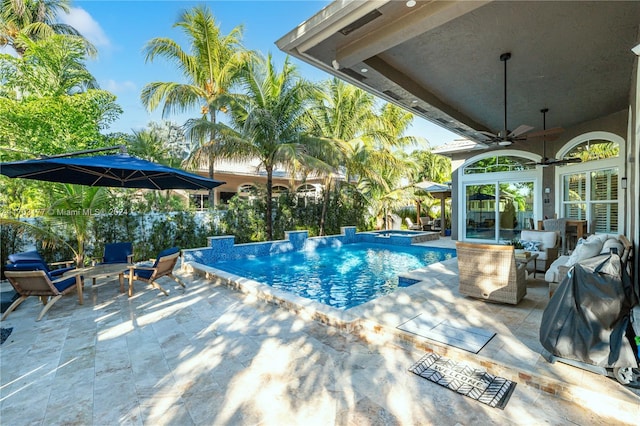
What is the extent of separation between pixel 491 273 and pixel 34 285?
6989 millimetres

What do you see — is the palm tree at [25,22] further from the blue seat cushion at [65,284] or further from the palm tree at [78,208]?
the blue seat cushion at [65,284]

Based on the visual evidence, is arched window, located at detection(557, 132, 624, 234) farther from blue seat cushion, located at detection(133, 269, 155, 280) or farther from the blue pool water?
blue seat cushion, located at detection(133, 269, 155, 280)

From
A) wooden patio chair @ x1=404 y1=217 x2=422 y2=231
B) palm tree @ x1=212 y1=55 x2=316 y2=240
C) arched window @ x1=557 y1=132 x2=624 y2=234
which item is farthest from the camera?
wooden patio chair @ x1=404 y1=217 x2=422 y2=231

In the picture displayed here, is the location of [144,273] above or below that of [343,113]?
below

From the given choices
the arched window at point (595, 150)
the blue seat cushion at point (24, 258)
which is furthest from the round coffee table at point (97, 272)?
the arched window at point (595, 150)

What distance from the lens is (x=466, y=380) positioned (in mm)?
→ 2836

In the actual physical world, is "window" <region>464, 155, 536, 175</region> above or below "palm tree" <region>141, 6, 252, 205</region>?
below

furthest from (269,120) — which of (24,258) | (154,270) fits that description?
(24,258)

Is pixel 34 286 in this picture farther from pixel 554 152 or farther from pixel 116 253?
pixel 554 152

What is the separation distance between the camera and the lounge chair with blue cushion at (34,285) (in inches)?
180

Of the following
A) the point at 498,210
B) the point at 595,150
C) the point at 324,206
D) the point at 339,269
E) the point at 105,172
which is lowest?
the point at 339,269

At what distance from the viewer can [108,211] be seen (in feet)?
29.0

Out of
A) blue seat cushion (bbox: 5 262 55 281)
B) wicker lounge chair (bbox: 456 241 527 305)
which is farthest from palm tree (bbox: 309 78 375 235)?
blue seat cushion (bbox: 5 262 55 281)

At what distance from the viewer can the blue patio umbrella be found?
4766mm
